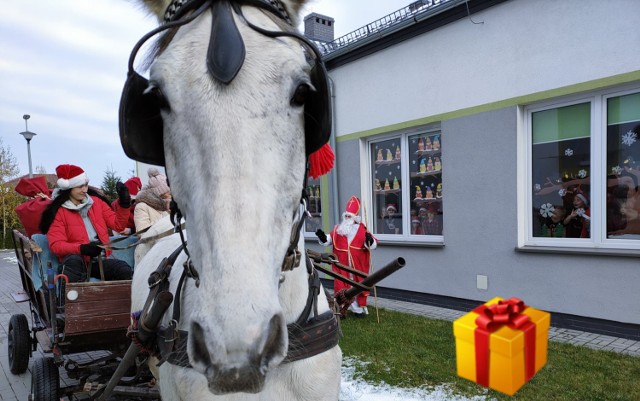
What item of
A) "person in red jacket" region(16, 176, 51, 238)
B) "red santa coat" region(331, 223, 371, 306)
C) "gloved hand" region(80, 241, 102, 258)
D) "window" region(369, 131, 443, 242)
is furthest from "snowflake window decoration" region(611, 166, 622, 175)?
"person in red jacket" region(16, 176, 51, 238)

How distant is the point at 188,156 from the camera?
1.10 m

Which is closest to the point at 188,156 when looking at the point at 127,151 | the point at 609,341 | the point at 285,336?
the point at 127,151

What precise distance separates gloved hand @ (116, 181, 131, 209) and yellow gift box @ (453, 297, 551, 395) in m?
4.84

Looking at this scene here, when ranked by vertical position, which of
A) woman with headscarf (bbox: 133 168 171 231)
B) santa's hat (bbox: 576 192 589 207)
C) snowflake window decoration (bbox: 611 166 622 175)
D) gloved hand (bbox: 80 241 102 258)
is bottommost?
gloved hand (bbox: 80 241 102 258)

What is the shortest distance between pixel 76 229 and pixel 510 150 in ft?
17.6

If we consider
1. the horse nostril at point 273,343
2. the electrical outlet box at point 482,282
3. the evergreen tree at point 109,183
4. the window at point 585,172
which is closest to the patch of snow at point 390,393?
the electrical outlet box at point 482,282

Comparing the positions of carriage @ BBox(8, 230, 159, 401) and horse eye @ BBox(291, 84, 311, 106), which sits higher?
horse eye @ BBox(291, 84, 311, 106)

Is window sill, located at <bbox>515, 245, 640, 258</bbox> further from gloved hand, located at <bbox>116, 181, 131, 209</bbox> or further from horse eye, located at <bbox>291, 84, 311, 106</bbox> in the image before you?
gloved hand, located at <bbox>116, 181, 131, 209</bbox>

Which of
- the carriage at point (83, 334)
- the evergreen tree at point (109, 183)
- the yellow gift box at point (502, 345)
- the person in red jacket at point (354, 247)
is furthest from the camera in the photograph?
the evergreen tree at point (109, 183)

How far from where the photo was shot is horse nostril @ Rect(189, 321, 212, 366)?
0.98m

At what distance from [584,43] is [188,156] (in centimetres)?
557

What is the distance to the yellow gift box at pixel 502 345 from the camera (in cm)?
87

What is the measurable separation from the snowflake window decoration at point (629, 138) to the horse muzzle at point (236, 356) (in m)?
5.51

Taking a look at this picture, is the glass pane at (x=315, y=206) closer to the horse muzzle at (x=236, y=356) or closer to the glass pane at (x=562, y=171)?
the glass pane at (x=562, y=171)
